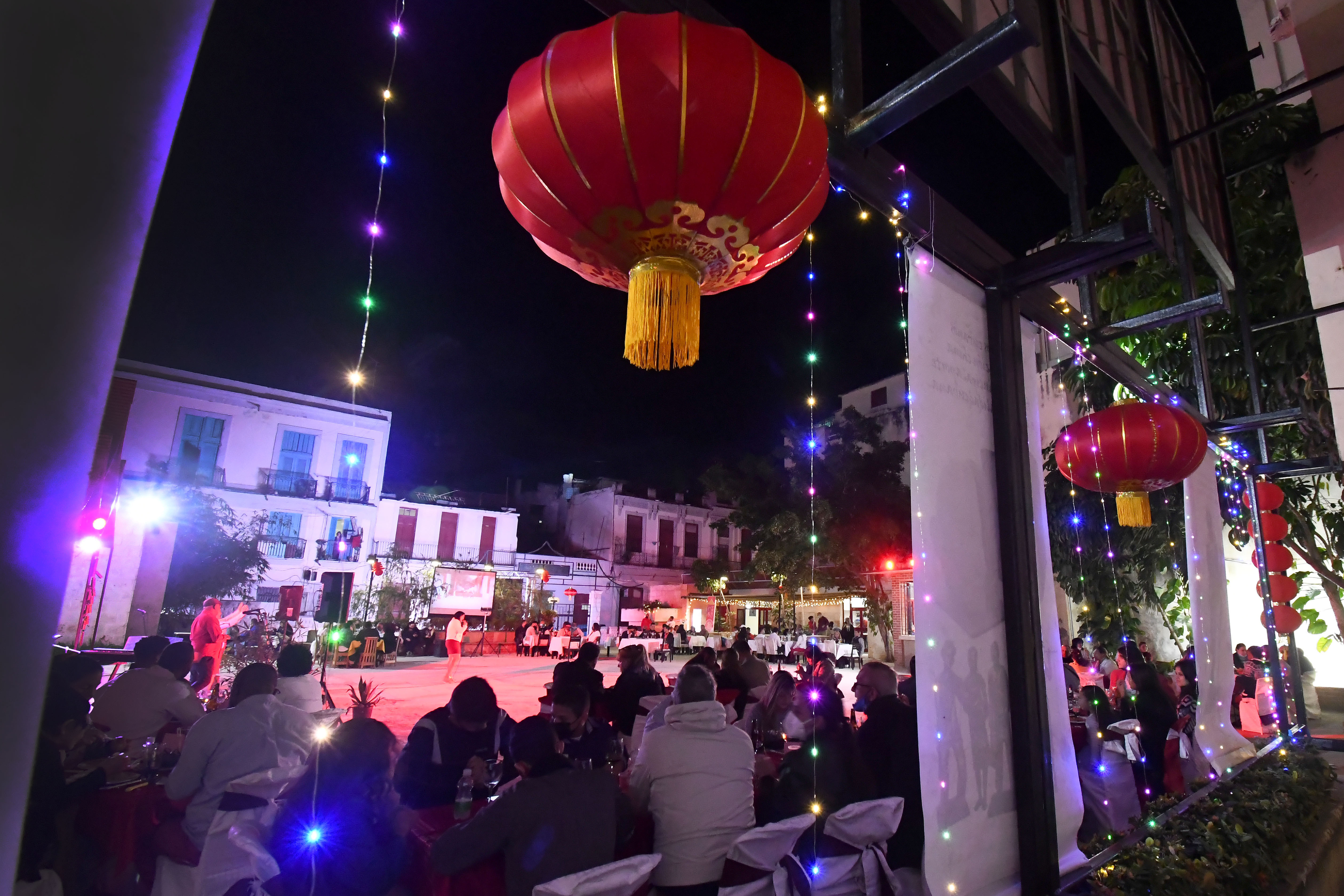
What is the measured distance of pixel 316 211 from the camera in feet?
18.9

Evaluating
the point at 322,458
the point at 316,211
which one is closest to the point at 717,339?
the point at 316,211

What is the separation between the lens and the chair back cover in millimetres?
1972

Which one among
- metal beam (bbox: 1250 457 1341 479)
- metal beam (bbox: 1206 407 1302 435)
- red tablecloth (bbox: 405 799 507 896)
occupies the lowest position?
red tablecloth (bbox: 405 799 507 896)

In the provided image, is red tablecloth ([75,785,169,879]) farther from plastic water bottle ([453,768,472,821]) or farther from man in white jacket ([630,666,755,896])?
man in white jacket ([630,666,755,896])

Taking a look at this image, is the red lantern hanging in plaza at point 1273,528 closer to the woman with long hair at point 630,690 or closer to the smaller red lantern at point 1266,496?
the smaller red lantern at point 1266,496

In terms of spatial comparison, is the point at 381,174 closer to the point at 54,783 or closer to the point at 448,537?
the point at 54,783

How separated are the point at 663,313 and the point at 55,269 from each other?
149cm

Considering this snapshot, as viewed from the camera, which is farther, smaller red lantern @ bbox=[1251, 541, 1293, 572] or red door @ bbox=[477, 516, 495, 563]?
red door @ bbox=[477, 516, 495, 563]

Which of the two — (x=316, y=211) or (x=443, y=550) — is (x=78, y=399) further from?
(x=443, y=550)

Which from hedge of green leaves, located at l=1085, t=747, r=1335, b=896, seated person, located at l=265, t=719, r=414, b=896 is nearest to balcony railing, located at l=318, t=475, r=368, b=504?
seated person, located at l=265, t=719, r=414, b=896

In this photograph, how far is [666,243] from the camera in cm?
190

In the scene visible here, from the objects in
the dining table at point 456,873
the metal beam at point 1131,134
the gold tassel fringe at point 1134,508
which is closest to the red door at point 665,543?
the gold tassel fringe at point 1134,508

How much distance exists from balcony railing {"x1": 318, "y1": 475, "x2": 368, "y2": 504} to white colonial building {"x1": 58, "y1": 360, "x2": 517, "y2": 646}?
0.03 m

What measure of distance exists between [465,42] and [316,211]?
225cm
